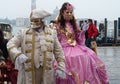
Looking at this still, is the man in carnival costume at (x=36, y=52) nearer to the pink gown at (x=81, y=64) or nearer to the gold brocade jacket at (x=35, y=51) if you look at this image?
the gold brocade jacket at (x=35, y=51)

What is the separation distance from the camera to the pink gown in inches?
287

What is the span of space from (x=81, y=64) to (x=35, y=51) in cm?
166

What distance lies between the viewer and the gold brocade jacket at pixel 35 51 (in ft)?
19.2

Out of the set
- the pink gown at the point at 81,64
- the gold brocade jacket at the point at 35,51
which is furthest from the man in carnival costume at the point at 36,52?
the pink gown at the point at 81,64

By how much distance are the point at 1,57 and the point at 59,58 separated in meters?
1.97

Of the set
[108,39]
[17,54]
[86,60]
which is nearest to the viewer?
[17,54]

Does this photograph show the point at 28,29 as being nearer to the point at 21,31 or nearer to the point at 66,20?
the point at 21,31

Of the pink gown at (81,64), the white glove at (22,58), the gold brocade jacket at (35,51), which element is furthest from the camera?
the pink gown at (81,64)

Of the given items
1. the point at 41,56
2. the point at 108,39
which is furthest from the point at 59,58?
Answer: the point at 108,39

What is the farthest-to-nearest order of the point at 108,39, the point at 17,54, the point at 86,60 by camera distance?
1. the point at 108,39
2. the point at 86,60
3. the point at 17,54

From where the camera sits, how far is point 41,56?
5875 mm

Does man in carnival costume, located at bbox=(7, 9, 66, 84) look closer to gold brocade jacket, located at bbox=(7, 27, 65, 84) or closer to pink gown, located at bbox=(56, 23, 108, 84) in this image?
gold brocade jacket, located at bbox=(7, 27, 65, 84)

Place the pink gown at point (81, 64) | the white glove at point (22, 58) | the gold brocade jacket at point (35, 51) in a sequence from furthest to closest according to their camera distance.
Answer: the pink gown at point (81, 64), the gold brocade jacket at point (35, 51), the white glove at point (22, 58)

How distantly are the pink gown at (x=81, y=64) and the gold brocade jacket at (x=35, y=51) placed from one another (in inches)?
44.5
